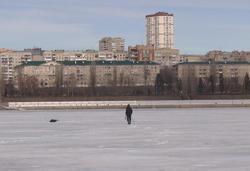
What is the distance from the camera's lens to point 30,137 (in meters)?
22.7

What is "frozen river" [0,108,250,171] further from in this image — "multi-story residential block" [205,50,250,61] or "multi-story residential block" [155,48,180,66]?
"multi-story residential block" [205,50,250,61]

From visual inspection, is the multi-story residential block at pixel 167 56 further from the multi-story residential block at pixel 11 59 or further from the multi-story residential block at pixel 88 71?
the multi-story residential block at pixel 11 59

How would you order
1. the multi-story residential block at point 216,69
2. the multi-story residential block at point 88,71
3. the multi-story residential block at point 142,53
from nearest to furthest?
the multi-story residential block at point 216,69, the multi-story residential block at point 88,71, the multi-story residential block at point 142,53

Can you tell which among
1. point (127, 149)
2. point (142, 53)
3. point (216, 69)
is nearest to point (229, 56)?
point (142, 53)

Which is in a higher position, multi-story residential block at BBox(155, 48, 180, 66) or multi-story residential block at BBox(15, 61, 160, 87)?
multi-story residential block at BBox(155, 48, 180, 66)

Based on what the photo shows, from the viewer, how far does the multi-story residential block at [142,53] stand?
17738 centimetres

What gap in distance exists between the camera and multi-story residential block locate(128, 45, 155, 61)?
582ft

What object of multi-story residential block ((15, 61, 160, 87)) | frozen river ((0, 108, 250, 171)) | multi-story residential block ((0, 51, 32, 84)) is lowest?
frozen river ((0, 108, 250, 171))

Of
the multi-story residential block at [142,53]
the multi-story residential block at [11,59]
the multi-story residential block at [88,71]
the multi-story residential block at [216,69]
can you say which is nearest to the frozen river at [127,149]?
the multi-story residential block at [216,69]

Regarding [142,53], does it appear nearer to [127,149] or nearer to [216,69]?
[216,69]

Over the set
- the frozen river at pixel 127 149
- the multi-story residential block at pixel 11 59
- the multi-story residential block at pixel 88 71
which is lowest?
the frozen river at pixel 127 149

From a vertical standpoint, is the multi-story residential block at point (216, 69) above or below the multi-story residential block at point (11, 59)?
below

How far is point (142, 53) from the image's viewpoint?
180625mm

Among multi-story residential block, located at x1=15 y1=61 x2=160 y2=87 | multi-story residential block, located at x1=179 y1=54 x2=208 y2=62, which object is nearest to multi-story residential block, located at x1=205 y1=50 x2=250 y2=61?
multi-story residential block, located at x1=179 y1=54 x2=208 y2=62
